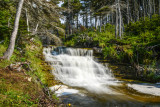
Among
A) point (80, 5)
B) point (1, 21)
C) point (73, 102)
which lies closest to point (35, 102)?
point (73, 102)

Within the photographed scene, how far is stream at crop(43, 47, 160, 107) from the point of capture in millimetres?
4668

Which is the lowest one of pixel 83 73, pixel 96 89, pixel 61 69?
pixel 96 89

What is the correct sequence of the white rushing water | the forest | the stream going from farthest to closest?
the white rushing water → the stream → the forest

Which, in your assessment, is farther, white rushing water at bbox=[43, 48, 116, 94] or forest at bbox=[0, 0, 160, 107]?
white rushing water at bbox=[43, 48, 116, 94]

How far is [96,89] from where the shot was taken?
251 inches

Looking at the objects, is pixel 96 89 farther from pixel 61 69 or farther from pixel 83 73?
pixel 61 69

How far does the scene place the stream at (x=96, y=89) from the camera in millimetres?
4668

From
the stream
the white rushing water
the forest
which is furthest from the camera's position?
the white rushing water

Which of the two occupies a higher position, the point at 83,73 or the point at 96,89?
the point at 83,73

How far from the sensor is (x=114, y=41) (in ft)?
41.9

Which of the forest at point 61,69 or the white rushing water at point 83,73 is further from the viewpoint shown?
the white rushing water at point 83,73

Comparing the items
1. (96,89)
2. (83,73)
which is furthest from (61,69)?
(96,89)

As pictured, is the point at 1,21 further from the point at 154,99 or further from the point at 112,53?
the point at 154,99

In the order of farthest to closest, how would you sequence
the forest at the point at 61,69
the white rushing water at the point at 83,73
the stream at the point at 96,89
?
the white rushing water at the point at 83,73 < the stream at the point at 96,89 < the forest at the point at 61,69
